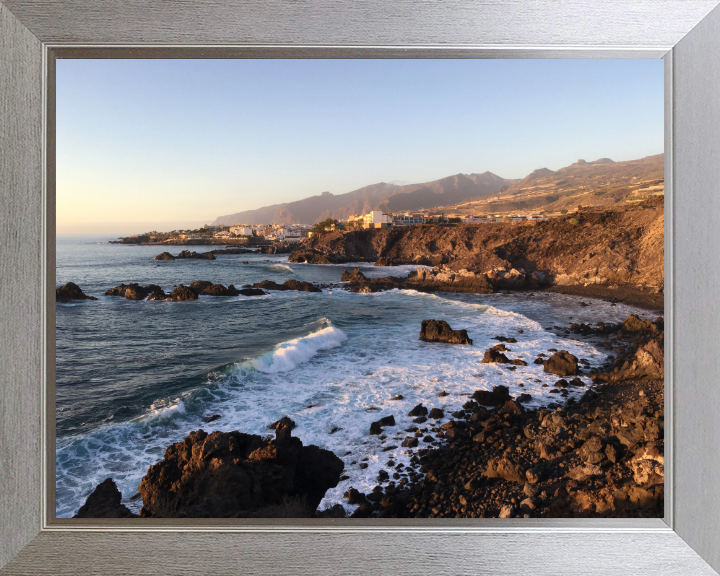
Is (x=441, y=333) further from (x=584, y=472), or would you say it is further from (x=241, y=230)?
(x=241, y=230)

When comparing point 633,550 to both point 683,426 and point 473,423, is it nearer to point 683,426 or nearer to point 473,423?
point 683,426

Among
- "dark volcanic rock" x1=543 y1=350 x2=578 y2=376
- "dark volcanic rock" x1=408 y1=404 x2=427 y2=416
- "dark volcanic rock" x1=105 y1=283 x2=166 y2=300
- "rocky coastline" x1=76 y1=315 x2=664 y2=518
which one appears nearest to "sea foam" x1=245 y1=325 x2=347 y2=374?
"rocky coastline" x1=76 y1=315 x2=664 y2=518

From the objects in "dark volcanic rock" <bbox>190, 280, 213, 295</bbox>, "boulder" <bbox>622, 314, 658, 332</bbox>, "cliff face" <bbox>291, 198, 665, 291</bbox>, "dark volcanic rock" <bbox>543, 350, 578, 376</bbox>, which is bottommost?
"dark volcanic rock" <bbox>543, 350, 578, 376</bbox>

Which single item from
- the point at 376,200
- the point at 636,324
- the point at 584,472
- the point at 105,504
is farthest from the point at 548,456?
the point at 105,504

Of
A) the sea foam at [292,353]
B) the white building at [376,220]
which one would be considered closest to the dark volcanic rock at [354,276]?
the white building at [376,220]

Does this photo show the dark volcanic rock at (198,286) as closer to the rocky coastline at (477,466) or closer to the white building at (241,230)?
the white building at (241,230)

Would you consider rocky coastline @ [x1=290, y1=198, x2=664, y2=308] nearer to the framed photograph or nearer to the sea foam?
the framed photograph
